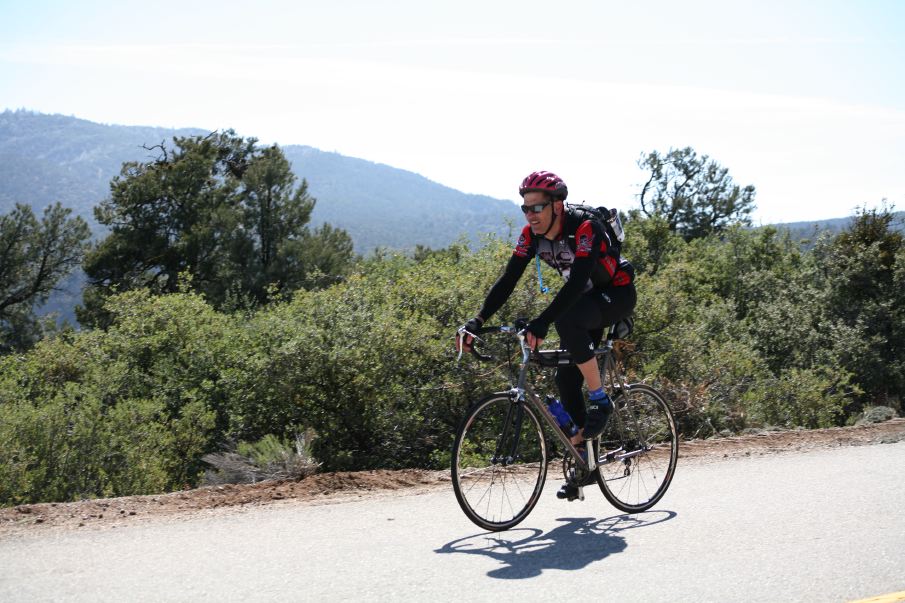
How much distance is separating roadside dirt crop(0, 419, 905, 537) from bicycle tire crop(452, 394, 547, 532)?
125cm

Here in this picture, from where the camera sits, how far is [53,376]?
18.5 metres

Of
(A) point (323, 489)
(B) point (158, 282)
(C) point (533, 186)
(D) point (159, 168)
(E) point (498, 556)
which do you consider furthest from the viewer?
(D) point (159, 168)

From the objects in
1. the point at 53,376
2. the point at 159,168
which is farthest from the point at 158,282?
the point at 53,376

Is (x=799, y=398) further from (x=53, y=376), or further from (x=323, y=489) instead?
(x=53, y=376)

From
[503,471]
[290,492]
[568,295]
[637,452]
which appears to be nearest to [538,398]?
[503,471]

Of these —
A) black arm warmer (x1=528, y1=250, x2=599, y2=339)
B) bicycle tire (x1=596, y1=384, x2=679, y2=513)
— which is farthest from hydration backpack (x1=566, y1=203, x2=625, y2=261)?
bicycle tire (x1=596, y1=384, x2=679, y2=513)

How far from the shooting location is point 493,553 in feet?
15.6

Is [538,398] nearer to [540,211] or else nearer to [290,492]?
[540,211]

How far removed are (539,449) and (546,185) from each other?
175 centimetres

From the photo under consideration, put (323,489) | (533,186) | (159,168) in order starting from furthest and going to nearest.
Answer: (159,168)
(323,489)
(533,186)

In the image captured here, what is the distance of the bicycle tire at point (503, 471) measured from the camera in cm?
514

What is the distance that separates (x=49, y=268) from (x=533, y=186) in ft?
168

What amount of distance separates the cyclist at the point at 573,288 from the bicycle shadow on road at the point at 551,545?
1.19 feet

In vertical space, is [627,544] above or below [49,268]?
below
